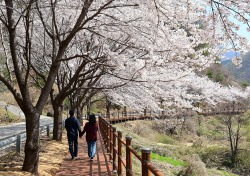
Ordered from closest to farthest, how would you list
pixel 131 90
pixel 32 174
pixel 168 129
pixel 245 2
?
pixel 245 2 → pixel 32 174 → pixel 131 90 → pixel 168 129

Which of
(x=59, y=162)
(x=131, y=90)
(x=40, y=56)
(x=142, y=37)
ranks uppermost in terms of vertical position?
(x=40, y=56)

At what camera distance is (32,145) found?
7531 millimetres

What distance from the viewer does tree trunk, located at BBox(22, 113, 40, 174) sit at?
7445 millimetres

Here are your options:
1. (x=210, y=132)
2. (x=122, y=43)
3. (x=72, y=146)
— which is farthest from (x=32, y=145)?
(x=210, y=132)

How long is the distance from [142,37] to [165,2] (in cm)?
185

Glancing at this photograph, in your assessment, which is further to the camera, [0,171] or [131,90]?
[131,90]

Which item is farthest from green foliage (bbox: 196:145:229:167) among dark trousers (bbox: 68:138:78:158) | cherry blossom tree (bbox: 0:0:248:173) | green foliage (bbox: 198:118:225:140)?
cherry blossom tree (bbox: 0:0:248:173)

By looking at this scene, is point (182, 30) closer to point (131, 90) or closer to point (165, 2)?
point (165, 2)

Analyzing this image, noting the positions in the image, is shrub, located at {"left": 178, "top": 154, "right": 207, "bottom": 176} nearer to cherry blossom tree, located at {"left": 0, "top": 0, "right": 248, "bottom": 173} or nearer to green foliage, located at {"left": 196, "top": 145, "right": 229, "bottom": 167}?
cherry blossom tree, located at {"left": 0, "top": 0, "right": 248, "bottom": 173}

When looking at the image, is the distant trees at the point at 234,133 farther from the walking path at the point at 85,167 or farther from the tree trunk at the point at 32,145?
the tree trunk at the point at 32,145

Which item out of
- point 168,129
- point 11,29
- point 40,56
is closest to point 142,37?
point 11,29

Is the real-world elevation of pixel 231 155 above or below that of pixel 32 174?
below

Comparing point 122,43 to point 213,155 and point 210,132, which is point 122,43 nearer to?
point 213,155

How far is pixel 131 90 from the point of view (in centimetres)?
1084
